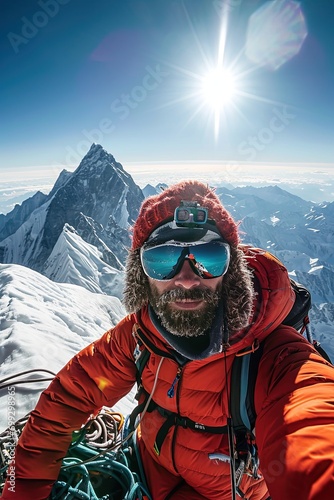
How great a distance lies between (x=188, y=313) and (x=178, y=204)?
94cm

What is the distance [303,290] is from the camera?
2799 millimetres

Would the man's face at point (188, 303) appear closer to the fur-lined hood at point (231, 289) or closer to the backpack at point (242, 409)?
the fur-lined hood at point (231, 289)

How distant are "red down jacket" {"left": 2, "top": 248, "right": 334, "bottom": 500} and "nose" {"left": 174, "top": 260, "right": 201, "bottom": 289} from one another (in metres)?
0.48

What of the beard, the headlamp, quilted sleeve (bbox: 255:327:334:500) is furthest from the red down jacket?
the headlamp

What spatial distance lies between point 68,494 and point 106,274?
52471 millimetres

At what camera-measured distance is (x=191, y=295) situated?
2.44 m

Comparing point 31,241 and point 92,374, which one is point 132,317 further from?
point 31,241

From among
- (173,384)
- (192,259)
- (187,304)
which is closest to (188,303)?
(187,304)

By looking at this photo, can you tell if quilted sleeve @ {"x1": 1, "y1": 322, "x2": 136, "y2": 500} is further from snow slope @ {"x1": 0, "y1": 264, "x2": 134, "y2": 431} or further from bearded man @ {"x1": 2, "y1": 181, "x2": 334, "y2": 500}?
snow slope @ {"x1": 0, "y1": 264, "x2": 134, "y2": 431}

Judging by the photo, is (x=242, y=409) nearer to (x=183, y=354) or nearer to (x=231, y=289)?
(x=183, y=354)

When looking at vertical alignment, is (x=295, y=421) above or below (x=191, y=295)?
below

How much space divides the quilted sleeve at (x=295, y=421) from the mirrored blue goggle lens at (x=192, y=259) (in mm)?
743

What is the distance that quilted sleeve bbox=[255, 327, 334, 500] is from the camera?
3.84 ft

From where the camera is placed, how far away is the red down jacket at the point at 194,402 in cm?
154
